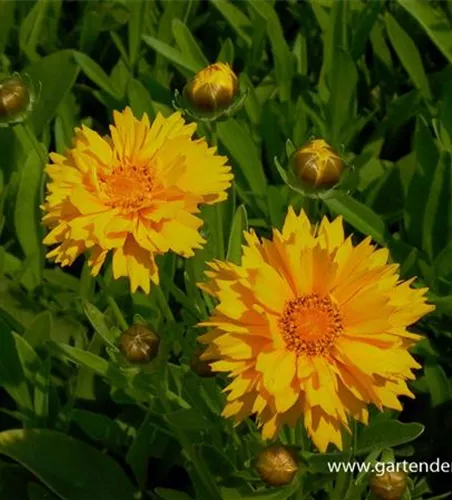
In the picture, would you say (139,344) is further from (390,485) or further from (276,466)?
(390,485)

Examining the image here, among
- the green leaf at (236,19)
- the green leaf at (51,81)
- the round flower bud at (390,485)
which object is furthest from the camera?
the green leaf at (236,19)

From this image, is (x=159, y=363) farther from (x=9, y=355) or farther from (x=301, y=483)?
(x=9, y=355)

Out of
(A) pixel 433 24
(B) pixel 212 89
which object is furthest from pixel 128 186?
(A) pixel 433 24

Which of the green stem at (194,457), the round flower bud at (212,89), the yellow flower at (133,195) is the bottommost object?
the green stem at (194,457)

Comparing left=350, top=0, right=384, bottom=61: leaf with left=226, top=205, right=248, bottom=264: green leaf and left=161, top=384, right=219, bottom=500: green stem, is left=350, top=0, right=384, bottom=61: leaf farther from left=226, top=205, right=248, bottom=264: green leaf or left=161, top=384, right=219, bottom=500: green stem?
left=161, top=384, right=219, bottom=500: green stem

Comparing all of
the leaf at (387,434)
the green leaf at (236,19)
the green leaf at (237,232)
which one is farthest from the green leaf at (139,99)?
the leaf at (387,434)

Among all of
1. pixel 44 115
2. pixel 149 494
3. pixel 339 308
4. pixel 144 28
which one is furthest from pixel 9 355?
pixel 144 28

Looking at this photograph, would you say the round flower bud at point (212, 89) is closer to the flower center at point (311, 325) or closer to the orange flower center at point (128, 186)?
the orange flower center at point (128, 186)

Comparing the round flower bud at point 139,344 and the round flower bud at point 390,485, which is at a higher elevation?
the round flower bud at point 139,344
